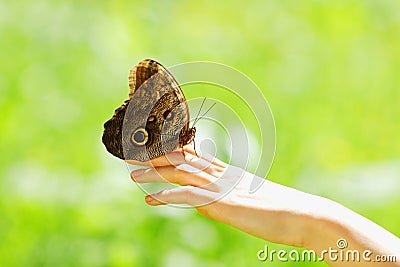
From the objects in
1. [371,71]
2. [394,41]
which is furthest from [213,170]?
[394,41]

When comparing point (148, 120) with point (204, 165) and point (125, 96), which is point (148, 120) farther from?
point (125, 96)

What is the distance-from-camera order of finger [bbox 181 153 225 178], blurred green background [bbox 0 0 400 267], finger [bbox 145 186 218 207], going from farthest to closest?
1. blurred green background [bbox 0 0 400 267]
2. finger [bbox 181 153 225 178]
3. finger [bbox 145 186 218 207]

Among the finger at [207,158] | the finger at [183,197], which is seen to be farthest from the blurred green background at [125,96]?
the finger at [183,197]

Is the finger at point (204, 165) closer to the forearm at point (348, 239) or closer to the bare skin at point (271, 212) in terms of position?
the bare skin at point (271, 212)

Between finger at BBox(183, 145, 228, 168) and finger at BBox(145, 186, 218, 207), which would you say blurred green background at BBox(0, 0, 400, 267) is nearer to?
finger at BBox(183, 145, 228, 168)

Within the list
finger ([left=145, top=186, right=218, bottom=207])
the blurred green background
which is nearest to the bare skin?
finger ([left=145, top=186, right=218, bottom=207])

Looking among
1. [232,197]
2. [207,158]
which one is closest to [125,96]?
[207,158]

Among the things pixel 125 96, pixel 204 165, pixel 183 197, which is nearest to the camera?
pixel 183 197

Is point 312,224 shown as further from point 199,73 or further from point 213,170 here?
point 199,73
